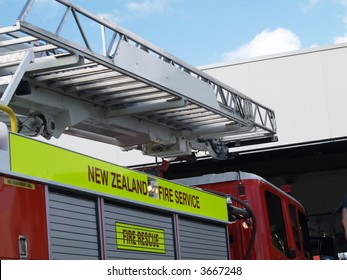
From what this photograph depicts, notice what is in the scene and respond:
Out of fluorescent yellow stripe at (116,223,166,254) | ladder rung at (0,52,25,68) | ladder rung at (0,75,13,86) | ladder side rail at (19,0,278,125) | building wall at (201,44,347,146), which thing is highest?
building wall at (201,44,347,146)

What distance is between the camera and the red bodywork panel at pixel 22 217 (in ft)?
13.1

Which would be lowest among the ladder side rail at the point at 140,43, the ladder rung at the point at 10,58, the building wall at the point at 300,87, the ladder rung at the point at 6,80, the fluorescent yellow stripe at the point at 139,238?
the fluorescent yellow stripe at the point at 139,238

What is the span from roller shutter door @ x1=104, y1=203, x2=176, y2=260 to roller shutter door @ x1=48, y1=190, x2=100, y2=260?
147 mm

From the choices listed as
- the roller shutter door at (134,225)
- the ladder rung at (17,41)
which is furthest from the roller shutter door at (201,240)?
the ladder rung at (17,41)

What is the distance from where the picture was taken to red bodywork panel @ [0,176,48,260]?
3994 mm

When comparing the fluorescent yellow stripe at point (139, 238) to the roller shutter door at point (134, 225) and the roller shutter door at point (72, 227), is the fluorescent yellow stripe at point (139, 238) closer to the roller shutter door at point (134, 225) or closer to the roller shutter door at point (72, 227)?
the roller shutter door at point (134, 225)

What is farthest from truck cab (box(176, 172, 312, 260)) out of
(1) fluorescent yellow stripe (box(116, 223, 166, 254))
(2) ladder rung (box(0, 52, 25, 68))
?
(2) ladder rung (box(0, 52, 25, 68))

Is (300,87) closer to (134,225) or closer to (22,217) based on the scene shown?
(134,225)

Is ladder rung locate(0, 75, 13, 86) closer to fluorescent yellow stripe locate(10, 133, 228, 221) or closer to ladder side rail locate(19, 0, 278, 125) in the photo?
ladder side rail locate(19, 0, 278, 125)

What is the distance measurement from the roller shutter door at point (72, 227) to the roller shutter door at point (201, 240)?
4.33 feet

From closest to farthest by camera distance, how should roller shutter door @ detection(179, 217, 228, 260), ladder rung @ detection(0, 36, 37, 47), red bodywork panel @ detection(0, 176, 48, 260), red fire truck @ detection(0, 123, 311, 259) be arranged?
red bodywork panel @ detection(0, 176, 48, 260) < red fire truck @ detection(0, 123, 311, 259) < ladder rung @ detection(0, 36, 37, 47) < roller shutter door @ detection(179, 217, 228, 260)

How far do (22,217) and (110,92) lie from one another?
8.62 feet

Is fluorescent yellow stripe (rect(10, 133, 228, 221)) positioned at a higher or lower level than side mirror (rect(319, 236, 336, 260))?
higher
